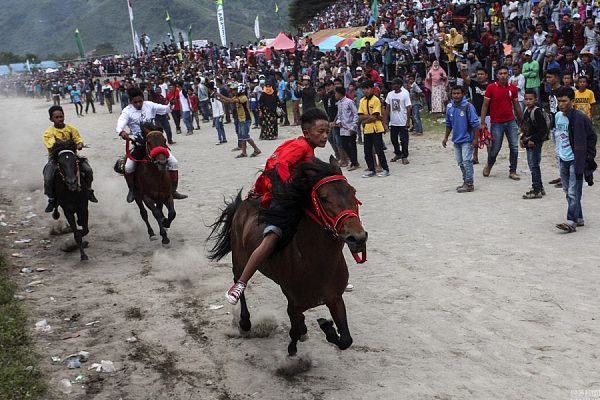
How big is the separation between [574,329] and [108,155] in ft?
57.7

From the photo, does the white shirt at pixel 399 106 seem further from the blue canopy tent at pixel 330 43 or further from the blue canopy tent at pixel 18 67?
the blue canopy tent at pixel 18 67

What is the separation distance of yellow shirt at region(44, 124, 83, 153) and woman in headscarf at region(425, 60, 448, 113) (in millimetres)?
12367

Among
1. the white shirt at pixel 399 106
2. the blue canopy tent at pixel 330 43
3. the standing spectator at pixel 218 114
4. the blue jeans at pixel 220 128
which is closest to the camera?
the white shirt at pixel 399 106

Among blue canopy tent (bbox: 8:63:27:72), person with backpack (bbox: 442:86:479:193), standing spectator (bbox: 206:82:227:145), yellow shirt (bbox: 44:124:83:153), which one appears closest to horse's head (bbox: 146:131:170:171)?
yellow shirt (bbox: 44:124:83:153)

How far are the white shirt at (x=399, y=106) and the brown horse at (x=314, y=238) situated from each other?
8.93 m

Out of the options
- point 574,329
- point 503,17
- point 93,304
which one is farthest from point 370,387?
point 503,17

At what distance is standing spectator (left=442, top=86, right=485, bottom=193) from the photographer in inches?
433

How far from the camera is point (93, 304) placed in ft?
24.3

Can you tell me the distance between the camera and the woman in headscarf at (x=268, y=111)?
1877 cm

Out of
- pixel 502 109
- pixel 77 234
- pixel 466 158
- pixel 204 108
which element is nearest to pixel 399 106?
pixel 502 109

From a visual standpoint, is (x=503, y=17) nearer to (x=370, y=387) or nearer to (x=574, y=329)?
(x=574, y=329)

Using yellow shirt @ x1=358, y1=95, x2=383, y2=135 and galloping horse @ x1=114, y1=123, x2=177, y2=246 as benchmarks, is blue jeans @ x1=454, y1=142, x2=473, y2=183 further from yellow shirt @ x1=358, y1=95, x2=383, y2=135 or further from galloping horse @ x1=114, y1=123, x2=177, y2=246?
galloping horse @ x1=114, y1=123, x2=177, y2=246

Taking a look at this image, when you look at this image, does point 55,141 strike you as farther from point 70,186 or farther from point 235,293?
point 235,293

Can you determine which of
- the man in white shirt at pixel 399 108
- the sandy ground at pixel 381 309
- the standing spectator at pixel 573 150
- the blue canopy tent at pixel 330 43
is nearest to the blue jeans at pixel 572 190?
the standing spectator at pixel 573 150
